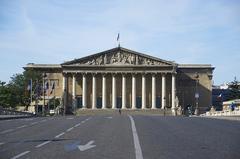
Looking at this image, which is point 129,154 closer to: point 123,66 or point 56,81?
point 123,66

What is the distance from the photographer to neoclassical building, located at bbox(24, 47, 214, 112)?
14300 centimetres

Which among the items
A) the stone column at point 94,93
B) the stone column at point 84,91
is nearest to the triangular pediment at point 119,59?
the stone column at point 94,93

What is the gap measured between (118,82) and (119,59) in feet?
24.4

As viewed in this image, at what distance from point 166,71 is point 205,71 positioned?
1909cm

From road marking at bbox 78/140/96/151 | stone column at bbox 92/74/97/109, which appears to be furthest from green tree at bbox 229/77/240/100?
road marking at bbox 78/140/96/151

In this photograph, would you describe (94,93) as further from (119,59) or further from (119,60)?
(119,59)

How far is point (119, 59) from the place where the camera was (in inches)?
5650

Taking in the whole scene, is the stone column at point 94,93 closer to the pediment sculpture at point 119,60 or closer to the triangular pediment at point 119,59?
the triangular pediment at point 119,59

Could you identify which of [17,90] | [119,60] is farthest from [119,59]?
[17,90]

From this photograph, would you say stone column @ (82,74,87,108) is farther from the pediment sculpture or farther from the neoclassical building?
the pediment sculpture

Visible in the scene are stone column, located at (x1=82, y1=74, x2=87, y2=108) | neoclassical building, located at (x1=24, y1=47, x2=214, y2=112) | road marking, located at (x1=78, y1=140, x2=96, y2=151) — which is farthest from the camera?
stone column, located at (x1=82, y1=74, x2=87, y2=108)

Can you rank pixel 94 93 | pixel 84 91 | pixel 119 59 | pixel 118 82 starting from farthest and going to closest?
pixel 118 82
pixel 94 93
pixel 84 91
pixel 119 59

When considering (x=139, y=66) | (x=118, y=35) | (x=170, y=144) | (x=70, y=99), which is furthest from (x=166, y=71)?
(x=170, y=144)

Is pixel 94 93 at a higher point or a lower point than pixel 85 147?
higher
